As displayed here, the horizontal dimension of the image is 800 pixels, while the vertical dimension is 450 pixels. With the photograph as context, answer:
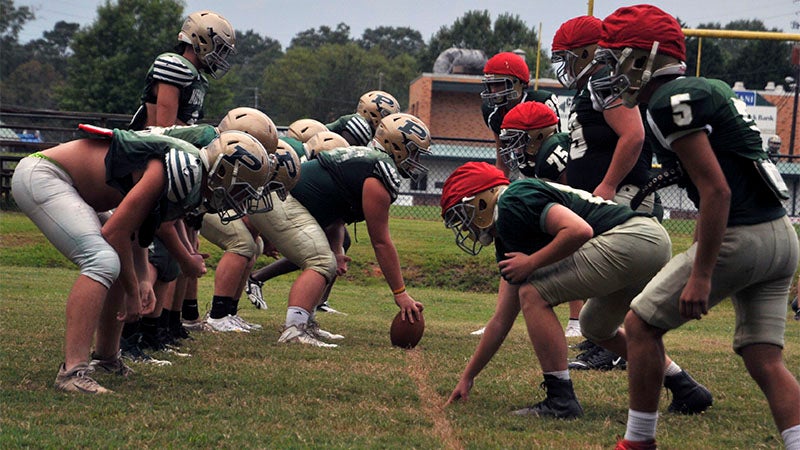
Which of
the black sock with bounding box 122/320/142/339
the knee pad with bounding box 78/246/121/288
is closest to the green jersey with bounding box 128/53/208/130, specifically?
the black sock with bounding box 122/320/142/339

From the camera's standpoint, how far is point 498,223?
17.9 ft

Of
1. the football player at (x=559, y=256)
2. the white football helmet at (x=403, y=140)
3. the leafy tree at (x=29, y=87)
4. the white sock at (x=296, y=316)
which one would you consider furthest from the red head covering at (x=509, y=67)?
the leafy tree at (x=29, y=87)

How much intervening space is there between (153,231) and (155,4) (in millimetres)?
59231

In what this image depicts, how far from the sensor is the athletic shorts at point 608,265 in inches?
213

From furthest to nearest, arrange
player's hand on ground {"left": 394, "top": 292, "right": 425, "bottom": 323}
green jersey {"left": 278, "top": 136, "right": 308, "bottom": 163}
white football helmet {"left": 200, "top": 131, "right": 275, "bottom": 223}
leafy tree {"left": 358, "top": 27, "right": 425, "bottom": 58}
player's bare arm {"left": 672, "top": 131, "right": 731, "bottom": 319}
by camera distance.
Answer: leafy tree {"left": 358, "top": 27, "right": 425, "bottom": 58}, green jersey {"left": 278, "top": 136, "right": 308, "bottom": 163}, player's hand on ground {"left": 394, "top": 292, "right": 425, "bottom": 323}, white football helmet {"left": 200, "top": 131, "right": 275, "bottom": 223}, player's bare arm {"left": 672, "top": 131, "right": 731, "bottom": 319}

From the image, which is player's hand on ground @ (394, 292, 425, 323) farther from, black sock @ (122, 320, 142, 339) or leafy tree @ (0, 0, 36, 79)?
leafy tree @ (0, 0, 36, 79)

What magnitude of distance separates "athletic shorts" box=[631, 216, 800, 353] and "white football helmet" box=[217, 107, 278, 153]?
3.15m

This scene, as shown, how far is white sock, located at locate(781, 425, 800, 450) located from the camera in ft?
13.9

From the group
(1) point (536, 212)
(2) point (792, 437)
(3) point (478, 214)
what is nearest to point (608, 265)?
(1) point (536, 212)

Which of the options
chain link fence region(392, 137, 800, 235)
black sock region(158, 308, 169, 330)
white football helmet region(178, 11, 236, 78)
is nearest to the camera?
black sock region(158, 308, 169, 330)

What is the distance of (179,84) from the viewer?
7.65 m

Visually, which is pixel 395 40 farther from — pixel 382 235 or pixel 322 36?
pixel 382 235

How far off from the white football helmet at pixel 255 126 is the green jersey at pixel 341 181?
2.99 ft

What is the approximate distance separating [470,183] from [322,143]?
3.12 meters
